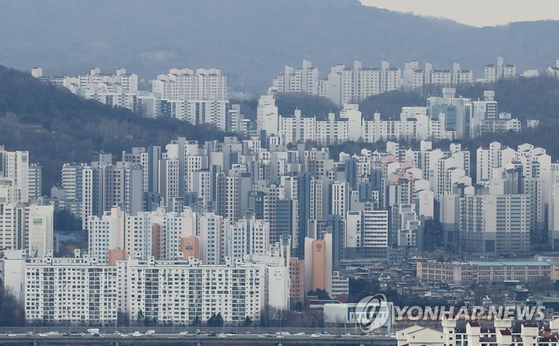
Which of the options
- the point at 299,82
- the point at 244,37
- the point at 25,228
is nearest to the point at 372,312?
the point at 25,228

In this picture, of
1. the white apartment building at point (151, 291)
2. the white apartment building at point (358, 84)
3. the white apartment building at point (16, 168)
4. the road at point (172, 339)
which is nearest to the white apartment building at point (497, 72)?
the white apartment building at point (358, 84)

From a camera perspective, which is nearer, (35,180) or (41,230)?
(41,230)

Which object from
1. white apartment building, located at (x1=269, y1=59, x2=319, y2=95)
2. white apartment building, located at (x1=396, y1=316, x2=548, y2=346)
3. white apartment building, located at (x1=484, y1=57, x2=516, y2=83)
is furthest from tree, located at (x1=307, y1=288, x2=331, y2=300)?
white apartment building, located at (x1=269, y1=59, x2=319, y2=95)

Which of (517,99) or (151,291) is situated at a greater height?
(517,99)

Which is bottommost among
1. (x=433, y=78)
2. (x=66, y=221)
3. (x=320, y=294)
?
(x=320, y=294)

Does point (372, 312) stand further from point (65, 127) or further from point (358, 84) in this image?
point (358, 84)

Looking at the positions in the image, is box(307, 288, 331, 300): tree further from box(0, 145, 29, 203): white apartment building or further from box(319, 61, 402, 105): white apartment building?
box(319, 61, 402, 105): white apartment building

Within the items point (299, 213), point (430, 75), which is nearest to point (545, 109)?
point (430, 75)

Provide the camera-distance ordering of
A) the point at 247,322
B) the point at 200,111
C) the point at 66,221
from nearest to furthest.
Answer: the point at 247,322 → the point at 66,221 → the point at 200,111
